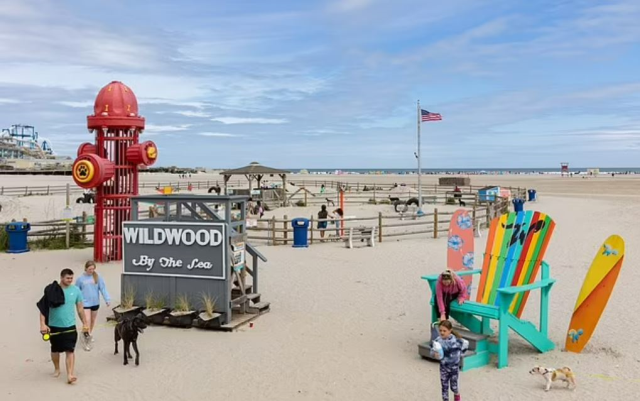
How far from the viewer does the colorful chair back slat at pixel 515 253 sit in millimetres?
7449

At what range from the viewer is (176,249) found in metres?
8.91

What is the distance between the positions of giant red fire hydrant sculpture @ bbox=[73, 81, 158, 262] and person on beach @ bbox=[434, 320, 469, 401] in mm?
10145

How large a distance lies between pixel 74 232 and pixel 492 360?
1352 cm

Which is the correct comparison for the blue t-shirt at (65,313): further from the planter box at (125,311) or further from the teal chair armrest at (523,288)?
the teal chair armrest at (523,288)

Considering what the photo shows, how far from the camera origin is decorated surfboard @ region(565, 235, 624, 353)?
693 centimetres

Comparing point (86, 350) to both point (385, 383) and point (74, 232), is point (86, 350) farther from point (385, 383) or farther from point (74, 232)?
point (74, 232)

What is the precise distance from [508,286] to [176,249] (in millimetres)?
4911

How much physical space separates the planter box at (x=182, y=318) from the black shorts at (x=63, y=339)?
7.85 feet

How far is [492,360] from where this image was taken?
7047 millimetres

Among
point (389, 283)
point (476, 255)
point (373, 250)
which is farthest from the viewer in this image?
point (373, 250)

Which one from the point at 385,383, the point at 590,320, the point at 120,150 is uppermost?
the point at 120,150

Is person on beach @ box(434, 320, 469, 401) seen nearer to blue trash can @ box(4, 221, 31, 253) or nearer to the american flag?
blue trash can @ box(4, 221, 31, 253)

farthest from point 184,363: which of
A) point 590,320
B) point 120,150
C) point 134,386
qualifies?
point 120,150

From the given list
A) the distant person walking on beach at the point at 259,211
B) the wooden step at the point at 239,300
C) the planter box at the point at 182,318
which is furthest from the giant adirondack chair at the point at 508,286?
the distant person walking on beach at the point at 259,211
